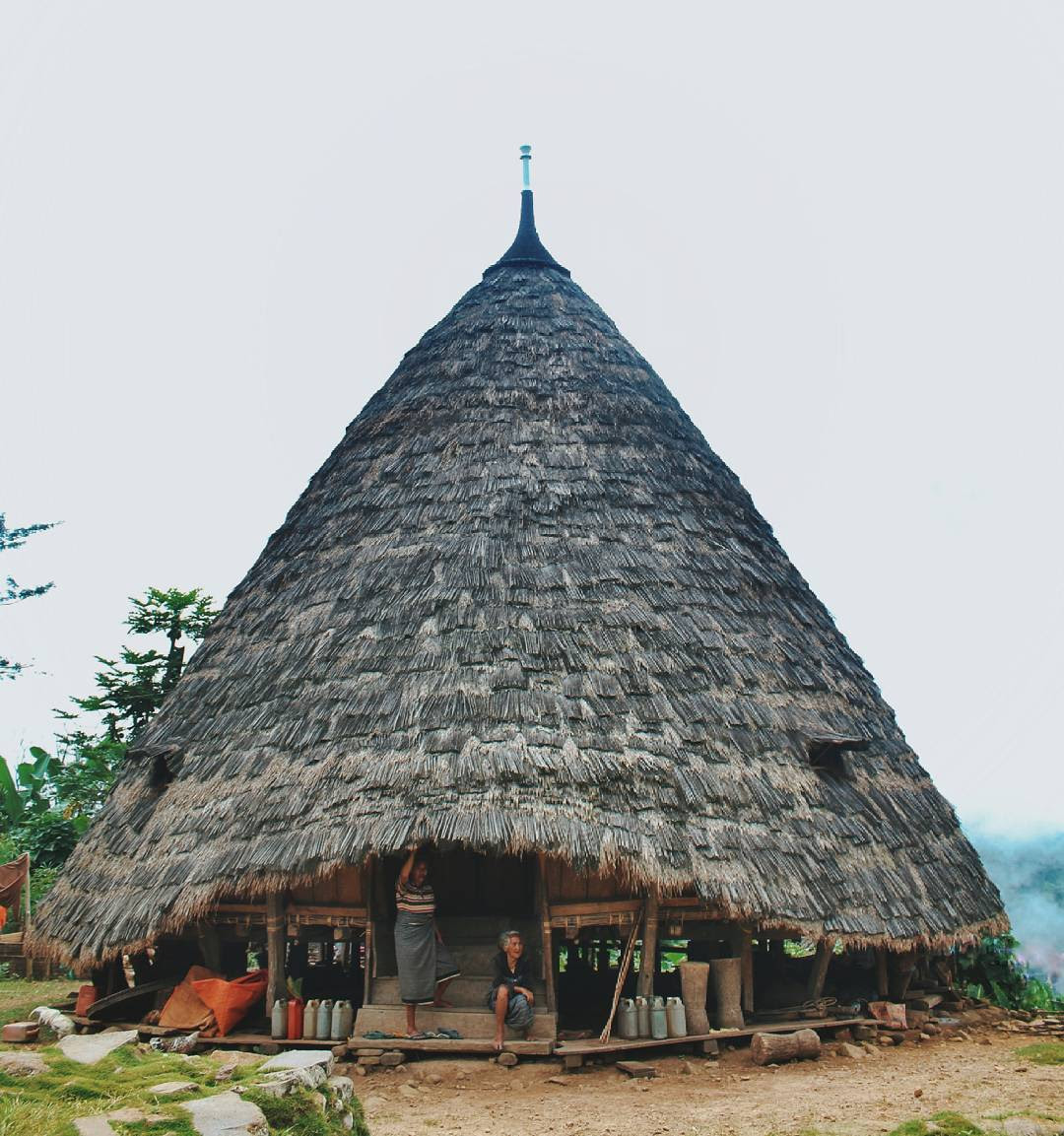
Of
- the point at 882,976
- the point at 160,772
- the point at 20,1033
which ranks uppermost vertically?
the point at 160,772

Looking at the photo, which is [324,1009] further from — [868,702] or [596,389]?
[596,389]

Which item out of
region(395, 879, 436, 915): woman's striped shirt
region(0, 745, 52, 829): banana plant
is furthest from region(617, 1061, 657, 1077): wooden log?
region(0, 745, 52, 829): banana plant

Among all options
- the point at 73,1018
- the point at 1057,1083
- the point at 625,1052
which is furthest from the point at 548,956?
the point at 73,1018

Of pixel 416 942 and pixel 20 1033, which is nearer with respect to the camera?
pixel 416 942

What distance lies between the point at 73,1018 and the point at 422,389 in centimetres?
707

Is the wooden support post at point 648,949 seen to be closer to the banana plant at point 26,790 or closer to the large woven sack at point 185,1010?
the large woven sack at point 185,1010

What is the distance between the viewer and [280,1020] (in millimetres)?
8922

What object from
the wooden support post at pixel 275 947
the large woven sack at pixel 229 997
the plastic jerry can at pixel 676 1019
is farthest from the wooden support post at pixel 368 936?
the plastic jerry can at pixel 676 1019

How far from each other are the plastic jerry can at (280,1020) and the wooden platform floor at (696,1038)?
2.17 meters

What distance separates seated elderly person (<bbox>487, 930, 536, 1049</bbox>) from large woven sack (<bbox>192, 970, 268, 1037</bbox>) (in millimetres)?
2124

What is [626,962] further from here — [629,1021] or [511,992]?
[511,992]

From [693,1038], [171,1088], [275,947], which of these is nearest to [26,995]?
[275,947]

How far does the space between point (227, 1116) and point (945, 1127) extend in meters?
3.94

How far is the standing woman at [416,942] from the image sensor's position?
8586 millimetres
